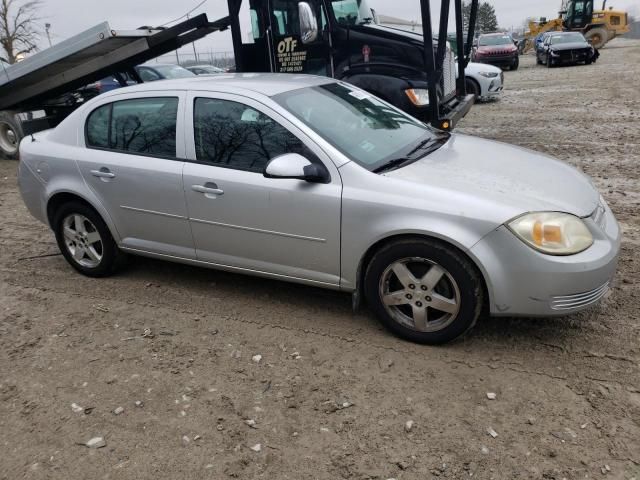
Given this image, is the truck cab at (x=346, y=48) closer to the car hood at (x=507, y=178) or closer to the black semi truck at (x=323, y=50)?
the black semi truck at (x=323, y=50)

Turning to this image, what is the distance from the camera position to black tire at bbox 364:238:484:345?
10.1 feet

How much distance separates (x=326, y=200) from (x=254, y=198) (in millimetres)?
521

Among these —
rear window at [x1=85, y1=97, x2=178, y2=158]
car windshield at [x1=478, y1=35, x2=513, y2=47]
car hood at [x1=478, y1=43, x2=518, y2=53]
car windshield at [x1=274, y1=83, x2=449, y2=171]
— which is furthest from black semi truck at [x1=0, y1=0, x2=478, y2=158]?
car windshield at [x1=478, y1=35, x2=513, y2=47]

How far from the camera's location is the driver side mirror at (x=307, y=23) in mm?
6617

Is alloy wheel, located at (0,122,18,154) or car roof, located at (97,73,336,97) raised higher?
car roof, located at (97,73,336,97)

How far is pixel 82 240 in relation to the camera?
4.56m

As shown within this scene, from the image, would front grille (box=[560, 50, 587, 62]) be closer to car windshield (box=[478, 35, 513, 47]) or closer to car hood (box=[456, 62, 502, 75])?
car windshield (box=[478, 35, 513, 47])

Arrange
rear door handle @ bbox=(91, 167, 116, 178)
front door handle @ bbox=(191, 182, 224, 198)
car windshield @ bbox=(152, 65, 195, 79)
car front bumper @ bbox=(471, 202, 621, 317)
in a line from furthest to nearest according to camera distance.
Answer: car windshield @ bbox=(152, 65, 195, 79) → rear door handle @ bbox=(91, 167, 116, 178) → front door handle @ bbox=(191, 182, 224, 198) → car front bumper @ bbox=(471, 202, 621, 317)

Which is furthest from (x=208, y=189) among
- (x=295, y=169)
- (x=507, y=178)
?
(x=507, y=178)

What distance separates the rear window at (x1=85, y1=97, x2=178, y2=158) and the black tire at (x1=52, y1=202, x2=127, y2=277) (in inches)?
22.0

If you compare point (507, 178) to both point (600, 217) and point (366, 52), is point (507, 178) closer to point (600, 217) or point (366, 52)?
point (600, 217)

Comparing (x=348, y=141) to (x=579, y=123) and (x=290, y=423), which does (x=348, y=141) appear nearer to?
(x=290, y=423)

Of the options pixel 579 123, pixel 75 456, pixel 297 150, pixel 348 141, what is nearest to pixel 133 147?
pixel 297 150

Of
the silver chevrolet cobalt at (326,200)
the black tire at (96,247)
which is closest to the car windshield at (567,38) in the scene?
the silver chevrolet cobalt at (326,200)
